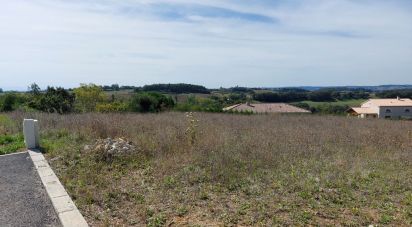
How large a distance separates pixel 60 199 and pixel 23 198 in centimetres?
57

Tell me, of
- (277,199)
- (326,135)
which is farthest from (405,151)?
(277,199)

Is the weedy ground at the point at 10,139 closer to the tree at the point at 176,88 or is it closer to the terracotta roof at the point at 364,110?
the terracotta roof at the point at 364,110

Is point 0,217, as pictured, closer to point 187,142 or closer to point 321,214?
point 321,214

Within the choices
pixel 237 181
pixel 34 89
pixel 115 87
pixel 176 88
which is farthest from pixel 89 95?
pixel 115 87

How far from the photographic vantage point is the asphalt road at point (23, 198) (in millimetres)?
3719

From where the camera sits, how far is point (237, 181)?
5059 mm

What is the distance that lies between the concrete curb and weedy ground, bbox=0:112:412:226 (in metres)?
0.12

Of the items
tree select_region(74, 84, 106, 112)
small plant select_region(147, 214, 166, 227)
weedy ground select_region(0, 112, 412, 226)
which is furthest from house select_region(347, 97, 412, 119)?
small plant select_region(147, 214, 166, 227)

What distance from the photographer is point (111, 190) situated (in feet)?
15.3

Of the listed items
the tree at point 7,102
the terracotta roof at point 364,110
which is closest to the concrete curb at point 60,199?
the tree at point 7,102

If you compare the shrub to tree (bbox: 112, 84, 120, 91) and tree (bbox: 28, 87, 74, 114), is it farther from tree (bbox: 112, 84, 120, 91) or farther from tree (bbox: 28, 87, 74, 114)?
tree (bbox: 112, 84, 120, 91)

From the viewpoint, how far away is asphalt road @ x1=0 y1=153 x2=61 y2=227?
3.72 metres

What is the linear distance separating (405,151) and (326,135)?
2.46m

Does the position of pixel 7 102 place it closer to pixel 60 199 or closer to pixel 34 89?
pixel 34 89
